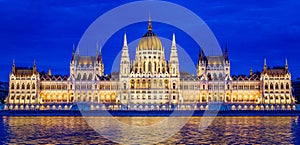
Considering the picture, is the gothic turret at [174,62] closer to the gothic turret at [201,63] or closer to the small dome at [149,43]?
the small dome at [149,43]

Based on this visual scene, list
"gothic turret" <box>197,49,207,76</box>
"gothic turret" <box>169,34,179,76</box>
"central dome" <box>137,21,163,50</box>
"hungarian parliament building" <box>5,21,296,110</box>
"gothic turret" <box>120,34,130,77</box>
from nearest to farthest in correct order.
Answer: "hungarian parliament building" <box>5,21,296,110</box>
"gothic turret" <box>120,34,130,77</box>
"gothic turret" <box>169,34,179,76</box>
"central dome" <box>137,21,163,50</box>
"gothic turret" <box>197,49,207,76</box>

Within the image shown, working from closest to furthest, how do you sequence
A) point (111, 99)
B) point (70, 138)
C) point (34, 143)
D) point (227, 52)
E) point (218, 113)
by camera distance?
point (34, 143) < point (70, 138) < point (218, 113) < point (111, 99) < point (227, 52)

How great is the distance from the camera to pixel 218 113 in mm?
110000

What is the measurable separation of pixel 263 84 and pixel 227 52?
2205cm

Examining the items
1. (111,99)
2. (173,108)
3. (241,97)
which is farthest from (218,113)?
(111,99)

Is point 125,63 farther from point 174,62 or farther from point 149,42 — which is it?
point 174,62

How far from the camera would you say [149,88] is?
13238cm

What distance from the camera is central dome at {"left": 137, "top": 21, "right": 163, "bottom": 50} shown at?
141500 mm

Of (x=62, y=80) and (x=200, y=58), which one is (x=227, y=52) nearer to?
(x=200, y=58)

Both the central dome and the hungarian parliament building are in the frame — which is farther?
the central dome

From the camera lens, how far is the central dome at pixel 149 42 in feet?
464

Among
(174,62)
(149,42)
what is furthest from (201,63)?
(149,42)

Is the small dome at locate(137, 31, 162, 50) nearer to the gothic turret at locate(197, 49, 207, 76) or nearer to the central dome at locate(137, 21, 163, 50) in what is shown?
the central dome at locate(137, 21, 163, 50)

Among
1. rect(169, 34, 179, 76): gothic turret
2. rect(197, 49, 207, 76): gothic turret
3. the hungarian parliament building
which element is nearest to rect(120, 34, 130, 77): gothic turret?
the hungarian parliament building
